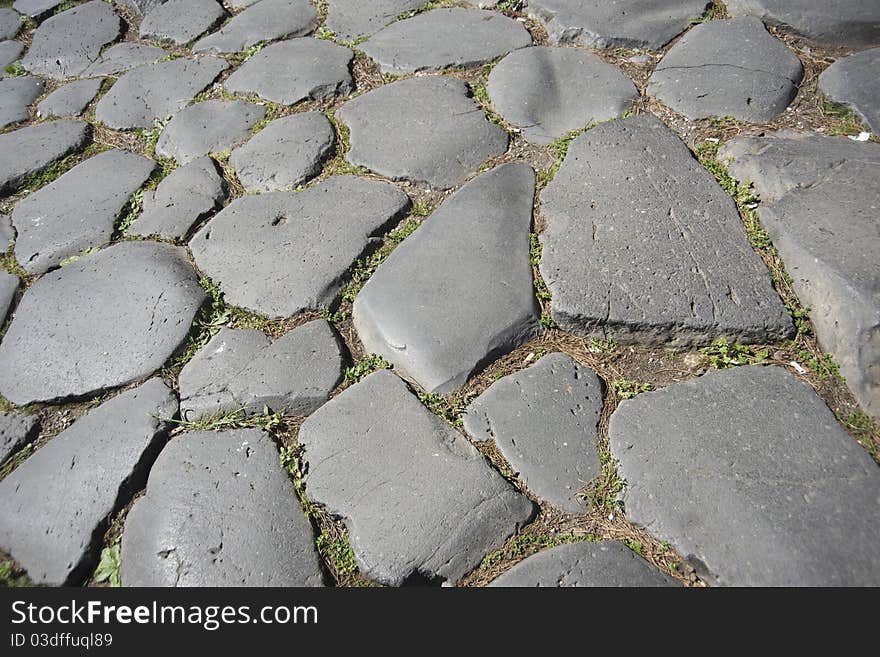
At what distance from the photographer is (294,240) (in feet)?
7.41

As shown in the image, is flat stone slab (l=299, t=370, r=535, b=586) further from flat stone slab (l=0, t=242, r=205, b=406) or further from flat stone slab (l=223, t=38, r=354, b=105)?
flat stone slab (l=223, t=38, r=354, b=105)

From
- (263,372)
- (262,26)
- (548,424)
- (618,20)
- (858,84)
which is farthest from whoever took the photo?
(262,26)

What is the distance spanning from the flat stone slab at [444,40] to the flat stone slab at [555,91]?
115mm

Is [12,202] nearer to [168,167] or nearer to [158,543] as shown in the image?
[168,167]

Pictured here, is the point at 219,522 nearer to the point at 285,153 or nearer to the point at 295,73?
the point at 285,153

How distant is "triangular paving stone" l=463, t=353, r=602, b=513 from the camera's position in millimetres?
1664

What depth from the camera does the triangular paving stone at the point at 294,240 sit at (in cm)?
213

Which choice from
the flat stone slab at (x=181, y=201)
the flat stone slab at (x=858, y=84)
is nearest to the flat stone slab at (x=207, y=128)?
the flat stone slab at (x=181, y=201)

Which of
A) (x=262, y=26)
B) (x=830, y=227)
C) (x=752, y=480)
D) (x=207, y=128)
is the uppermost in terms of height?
(x=262, y=26)

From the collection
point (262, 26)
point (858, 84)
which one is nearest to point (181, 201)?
point (262, 26)

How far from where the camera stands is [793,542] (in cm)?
147

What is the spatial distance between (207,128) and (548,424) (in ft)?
6.24

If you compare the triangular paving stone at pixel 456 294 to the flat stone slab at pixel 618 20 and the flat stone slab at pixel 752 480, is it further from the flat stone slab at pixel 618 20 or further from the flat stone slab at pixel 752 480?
the flat stone slab at pixel 618 20
